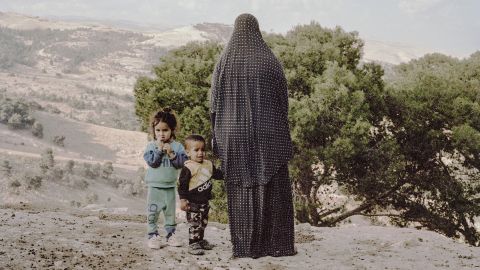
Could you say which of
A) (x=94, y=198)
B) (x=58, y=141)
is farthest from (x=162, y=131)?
(x=58, y=141)

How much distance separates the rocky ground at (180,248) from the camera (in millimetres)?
6125

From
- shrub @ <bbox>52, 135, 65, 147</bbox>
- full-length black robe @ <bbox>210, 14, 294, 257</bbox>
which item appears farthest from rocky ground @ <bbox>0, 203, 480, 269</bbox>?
shrub @ <bbox>52, 135, 65, 147</bbox>

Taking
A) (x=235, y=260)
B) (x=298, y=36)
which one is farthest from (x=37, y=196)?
(x=235, y=260)

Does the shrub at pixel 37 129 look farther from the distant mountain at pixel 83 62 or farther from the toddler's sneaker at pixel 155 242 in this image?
the toddler's sneaker at pixel 155 242

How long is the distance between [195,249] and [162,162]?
1.14m

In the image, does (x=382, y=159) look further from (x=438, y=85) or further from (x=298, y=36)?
(x=298, y=36)

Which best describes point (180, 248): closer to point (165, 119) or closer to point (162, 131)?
point (162, 131)

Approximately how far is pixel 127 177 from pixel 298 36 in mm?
17600

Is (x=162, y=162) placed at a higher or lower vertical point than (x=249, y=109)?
lower

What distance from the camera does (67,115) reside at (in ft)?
153

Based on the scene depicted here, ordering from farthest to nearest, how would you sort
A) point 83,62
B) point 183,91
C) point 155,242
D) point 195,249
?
1. point 83,62
2. point 183,91
3. point 155,242
4. point 195,249

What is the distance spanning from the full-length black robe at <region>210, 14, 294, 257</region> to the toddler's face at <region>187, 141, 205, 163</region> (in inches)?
8.8

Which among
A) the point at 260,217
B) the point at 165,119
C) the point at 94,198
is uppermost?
the point at 165,119

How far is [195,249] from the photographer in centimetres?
656
